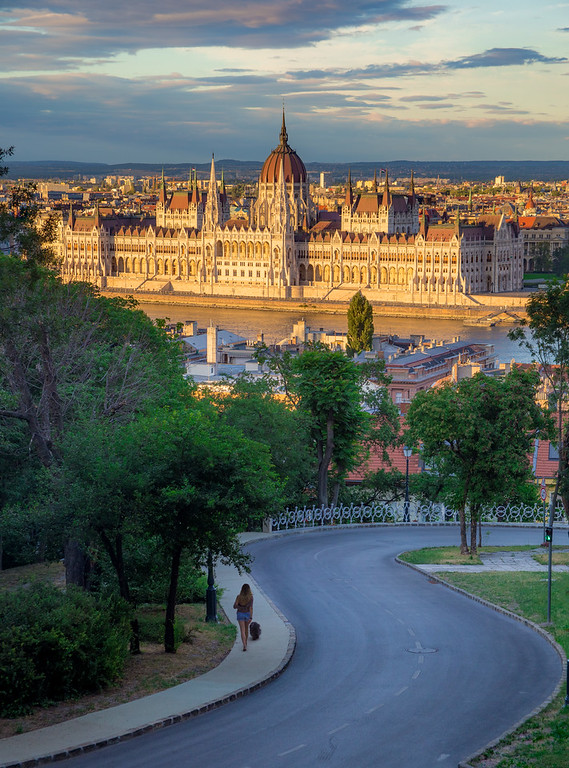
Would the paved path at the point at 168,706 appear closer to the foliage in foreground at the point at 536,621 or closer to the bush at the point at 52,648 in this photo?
the bush at the point at 52,648

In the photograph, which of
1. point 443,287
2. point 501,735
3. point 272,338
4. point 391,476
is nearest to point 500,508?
point 391,476

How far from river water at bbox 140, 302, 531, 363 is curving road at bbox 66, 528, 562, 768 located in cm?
7484

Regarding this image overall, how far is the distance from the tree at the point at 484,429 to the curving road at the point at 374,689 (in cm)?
521

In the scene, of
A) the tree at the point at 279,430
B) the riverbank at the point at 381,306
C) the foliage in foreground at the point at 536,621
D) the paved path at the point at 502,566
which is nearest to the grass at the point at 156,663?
the foliage in foreground at the point at 536,621

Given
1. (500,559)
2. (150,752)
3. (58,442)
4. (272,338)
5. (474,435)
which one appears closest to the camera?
(150,752)

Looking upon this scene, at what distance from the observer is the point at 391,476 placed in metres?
36.9

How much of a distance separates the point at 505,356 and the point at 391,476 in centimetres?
5456

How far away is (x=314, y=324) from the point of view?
120m

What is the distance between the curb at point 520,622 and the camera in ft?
41.2

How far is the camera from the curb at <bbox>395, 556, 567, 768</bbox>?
41.2 feet

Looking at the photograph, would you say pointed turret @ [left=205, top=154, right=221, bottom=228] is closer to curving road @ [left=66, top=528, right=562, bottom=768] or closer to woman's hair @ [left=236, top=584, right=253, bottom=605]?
curving road @ [left=66, top=528, right=562, bottom=768]

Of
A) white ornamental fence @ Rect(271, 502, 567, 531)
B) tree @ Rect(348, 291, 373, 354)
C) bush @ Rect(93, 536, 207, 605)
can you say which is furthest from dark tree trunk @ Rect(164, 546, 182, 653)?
tree @ Rect(348, 291, 373, 354)

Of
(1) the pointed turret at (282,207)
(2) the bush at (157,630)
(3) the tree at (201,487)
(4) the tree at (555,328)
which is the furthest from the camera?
(1) the pointed turret at (282,207)

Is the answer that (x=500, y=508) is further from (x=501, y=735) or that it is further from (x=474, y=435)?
(x=501, y=735)
